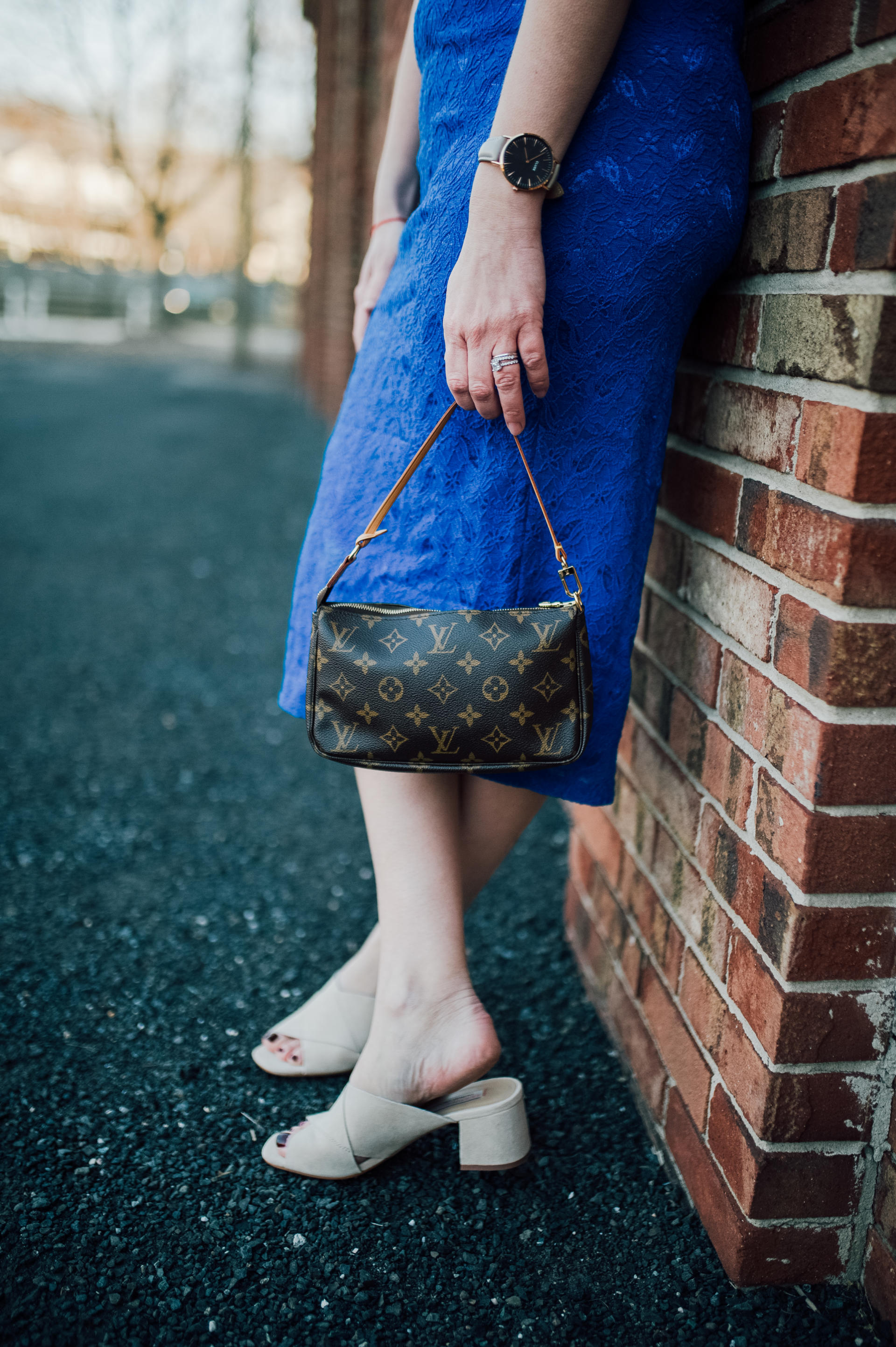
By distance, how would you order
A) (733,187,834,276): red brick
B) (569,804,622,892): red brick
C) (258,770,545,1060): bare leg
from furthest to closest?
1. (569,804,622,892): red brick
2. (258,770,545,1060): bare leg
3. (733,187,834,276): red brick

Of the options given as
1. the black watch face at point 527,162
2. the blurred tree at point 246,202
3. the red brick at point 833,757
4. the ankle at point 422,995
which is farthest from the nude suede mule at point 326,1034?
the blurred tree at point 246,202

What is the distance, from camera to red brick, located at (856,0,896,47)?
2.83ft

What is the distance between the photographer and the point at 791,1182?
1.10 metres

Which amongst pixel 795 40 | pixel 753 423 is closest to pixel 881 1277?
pixel 753 423

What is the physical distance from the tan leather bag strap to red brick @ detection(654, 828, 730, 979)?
Answer: 44 cm

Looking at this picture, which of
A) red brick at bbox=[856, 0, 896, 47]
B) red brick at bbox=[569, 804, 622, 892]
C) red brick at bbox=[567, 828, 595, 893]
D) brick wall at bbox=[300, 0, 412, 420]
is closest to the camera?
red brick at bbox=[856, 0, 896, 47]

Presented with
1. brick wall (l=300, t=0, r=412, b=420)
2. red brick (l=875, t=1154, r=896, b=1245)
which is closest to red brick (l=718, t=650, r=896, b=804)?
red brick (l=875, t=1154, r=896, b=1245)

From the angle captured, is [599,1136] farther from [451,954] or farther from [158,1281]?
[158,1281]

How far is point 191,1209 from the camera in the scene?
127 centimetres

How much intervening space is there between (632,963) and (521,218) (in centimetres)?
111

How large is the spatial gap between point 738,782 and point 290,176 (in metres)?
25.3

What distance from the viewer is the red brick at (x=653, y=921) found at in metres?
1.37

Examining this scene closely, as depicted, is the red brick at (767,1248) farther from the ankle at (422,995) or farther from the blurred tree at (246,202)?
the blurred tree at (246,202)

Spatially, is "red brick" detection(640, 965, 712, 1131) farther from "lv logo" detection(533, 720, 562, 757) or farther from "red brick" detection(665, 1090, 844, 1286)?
"lv logo" detection(533, 720, 562, 757)
